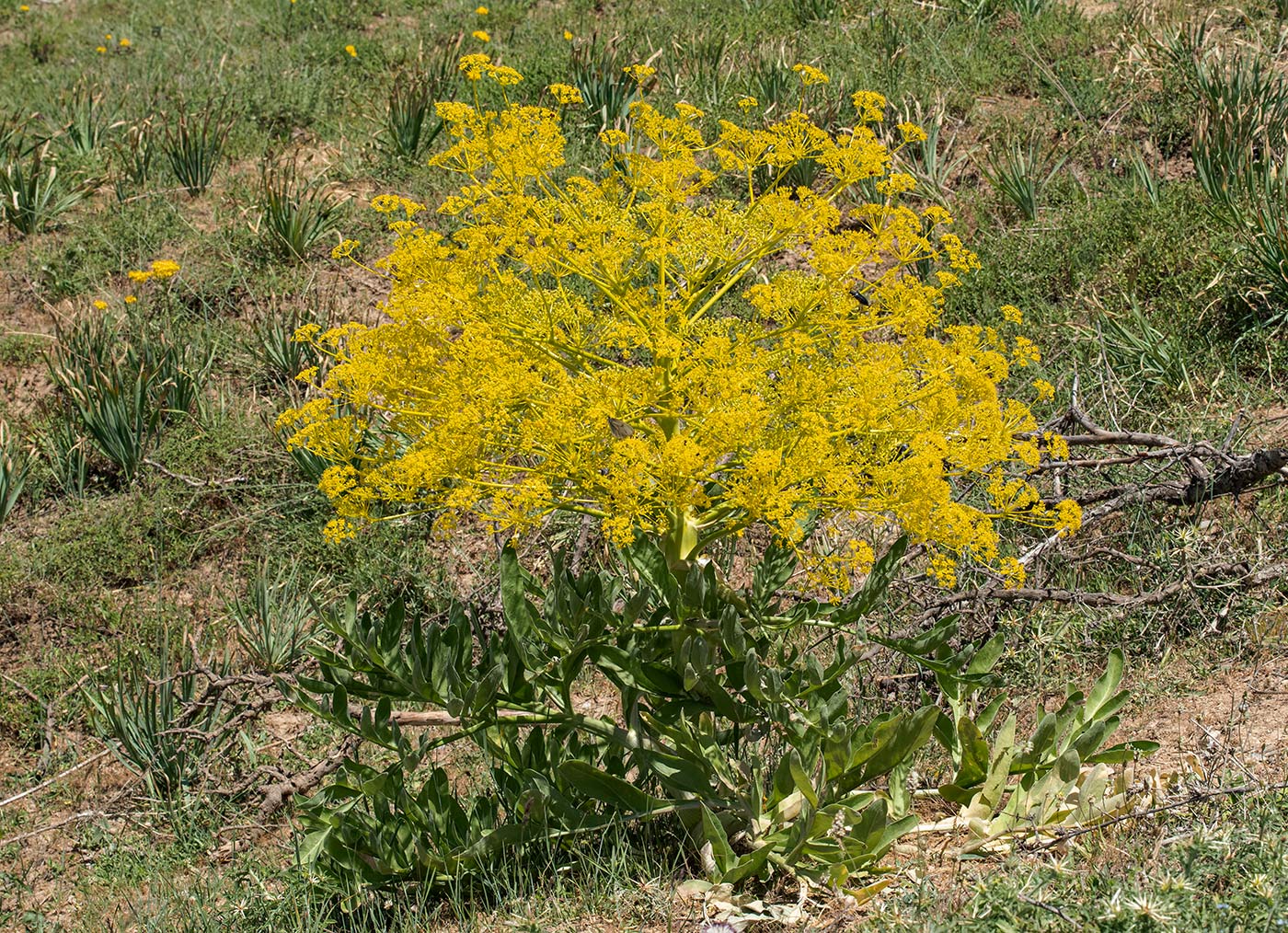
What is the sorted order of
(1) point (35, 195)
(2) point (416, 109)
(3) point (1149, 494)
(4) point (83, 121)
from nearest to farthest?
(3) point (1149, 494) < (1) point (35, 195) < (2) point (416, 109) < (4) point (83, 121)

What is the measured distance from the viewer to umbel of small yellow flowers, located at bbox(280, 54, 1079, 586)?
2.63 meters

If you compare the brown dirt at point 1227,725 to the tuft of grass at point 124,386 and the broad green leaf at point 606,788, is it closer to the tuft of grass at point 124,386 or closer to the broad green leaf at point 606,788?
the broad green leaf at point 606,788

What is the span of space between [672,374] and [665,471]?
0.30 meters

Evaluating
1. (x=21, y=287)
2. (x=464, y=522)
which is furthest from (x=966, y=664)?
(x=21, y=287)

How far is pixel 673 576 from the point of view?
301cm

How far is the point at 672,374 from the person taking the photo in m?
2.76

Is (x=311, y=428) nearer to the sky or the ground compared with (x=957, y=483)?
nearer to the sky

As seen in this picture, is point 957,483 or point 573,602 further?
point 957,483

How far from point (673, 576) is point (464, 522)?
3.44 metres

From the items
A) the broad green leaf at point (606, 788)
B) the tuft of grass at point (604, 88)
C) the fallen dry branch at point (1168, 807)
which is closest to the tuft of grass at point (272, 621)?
the broad green leaf at point (606, 788)

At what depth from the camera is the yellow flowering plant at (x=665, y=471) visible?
2.68 metres

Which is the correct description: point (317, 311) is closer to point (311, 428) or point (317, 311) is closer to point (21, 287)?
point (21, 287)

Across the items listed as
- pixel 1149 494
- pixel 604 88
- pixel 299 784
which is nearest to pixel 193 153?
pixel 604 88

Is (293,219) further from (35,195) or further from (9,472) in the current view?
(9,472)
